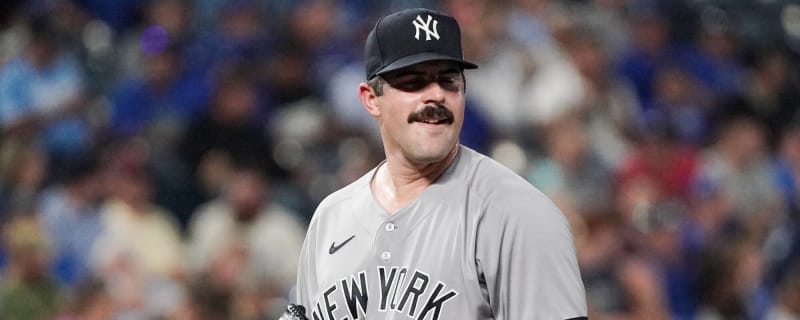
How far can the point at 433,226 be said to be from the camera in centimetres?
293

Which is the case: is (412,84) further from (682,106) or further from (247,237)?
(682,106)

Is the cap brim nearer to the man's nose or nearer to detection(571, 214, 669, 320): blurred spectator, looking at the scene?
the man's nose

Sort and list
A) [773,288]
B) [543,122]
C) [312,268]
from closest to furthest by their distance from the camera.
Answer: [312,268], [773,288], [543,122]

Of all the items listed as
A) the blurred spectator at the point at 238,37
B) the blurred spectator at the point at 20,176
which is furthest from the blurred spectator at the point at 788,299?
the blurred spectator at the point at 20,176

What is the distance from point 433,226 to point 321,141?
4273 mm

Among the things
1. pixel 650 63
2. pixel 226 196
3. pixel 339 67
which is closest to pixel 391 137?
pixel 226 196

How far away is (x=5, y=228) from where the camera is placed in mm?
7008

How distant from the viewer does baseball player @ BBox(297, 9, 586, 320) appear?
2744 mm

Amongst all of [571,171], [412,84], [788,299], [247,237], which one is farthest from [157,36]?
[412,84]

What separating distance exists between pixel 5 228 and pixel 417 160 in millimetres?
4555

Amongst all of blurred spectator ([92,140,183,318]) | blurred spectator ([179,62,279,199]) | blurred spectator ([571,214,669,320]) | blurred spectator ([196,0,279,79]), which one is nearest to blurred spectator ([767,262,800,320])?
blurred spectator ([571,214,669,320])

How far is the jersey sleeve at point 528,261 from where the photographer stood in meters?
2.71

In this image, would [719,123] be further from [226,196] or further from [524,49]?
[226,196]

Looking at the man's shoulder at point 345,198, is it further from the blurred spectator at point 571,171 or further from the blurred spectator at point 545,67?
the blurred spectator at point 545,67
